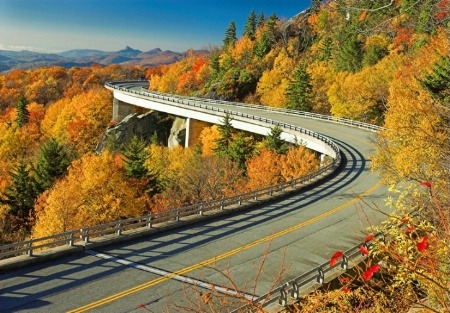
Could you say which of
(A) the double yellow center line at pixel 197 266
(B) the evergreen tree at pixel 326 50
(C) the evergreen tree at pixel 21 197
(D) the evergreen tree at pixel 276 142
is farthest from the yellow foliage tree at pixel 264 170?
(B) the evergreen tree at pixel 326 50

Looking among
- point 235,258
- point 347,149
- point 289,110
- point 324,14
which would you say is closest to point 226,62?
point 324,14

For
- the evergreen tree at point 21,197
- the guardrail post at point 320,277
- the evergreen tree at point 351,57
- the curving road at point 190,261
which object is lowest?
the evergreen tree at point 21,197

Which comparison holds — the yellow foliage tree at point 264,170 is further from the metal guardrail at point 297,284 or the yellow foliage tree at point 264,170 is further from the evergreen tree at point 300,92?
the metal guardrail at point 297,284

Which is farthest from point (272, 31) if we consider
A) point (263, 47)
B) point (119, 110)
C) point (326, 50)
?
point (119, 110)

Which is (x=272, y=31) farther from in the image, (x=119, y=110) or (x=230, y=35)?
(x=119, y=110)

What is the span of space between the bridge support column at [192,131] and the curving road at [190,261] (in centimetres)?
4328

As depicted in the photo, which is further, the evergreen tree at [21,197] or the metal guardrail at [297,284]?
the evergreen tree at [21,197]

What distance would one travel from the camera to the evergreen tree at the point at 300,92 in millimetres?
65812

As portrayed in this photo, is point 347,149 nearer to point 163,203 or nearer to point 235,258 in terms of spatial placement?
point 163,203

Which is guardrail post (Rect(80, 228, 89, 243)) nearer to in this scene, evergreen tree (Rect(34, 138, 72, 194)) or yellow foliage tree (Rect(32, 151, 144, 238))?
yellow foliage tree (Rect(32, 151, 144, 238))

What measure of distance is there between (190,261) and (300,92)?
5615cm

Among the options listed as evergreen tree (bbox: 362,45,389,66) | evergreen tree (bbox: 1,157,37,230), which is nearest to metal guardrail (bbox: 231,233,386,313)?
evergreen tree (bbox: 1,157,37,230)

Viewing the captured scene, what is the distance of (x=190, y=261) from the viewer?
48.3ft

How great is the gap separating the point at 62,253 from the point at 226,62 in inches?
3645
